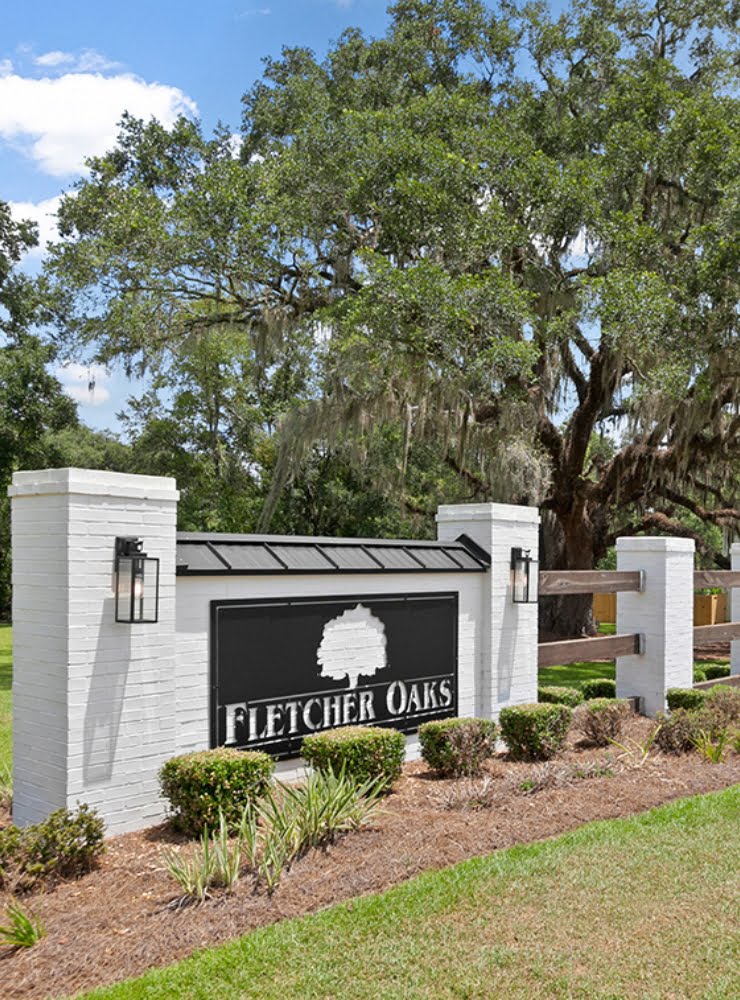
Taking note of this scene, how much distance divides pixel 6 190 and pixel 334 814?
19085 millimetres

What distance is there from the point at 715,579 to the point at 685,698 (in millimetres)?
2015

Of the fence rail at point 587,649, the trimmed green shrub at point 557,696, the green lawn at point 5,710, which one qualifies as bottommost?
the green lawn at point 5,710

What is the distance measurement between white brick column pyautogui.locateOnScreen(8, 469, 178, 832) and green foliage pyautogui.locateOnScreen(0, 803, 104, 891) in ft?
1.06

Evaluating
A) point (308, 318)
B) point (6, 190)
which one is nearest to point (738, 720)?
point (308, 318)

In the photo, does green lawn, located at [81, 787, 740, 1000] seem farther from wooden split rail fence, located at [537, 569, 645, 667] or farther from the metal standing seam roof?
wooden split rail fence, located at [537, 569, 645, 667]

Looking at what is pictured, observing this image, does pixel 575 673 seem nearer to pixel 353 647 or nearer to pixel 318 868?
pixel 353 647

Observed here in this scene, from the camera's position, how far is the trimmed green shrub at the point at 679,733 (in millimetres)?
6762

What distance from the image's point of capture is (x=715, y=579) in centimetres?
984

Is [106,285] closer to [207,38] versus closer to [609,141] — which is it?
[207,38]

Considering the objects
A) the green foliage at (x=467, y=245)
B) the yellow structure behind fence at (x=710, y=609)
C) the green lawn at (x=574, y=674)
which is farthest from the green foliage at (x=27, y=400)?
the yellow structure behind fence at (x=710, y=609)

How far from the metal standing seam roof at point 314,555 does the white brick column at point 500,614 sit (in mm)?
143

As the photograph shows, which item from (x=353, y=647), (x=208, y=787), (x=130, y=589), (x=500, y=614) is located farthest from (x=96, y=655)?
(x=500, y=614)

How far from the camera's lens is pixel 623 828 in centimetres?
489

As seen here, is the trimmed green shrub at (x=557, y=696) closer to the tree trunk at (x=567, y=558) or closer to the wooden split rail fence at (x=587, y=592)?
the wooden split rail fence at (x=587, y=592)
